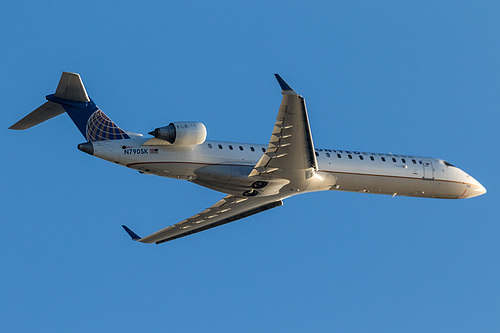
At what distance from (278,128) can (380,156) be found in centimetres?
794

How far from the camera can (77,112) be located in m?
28.3

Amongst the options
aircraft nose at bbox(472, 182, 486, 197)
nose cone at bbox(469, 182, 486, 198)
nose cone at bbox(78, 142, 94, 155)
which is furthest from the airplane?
aircraft nose at bbox(472, 182, 486, 197)

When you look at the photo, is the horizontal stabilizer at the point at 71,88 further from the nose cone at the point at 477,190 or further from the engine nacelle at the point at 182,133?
the nose cone at the point at 477,190

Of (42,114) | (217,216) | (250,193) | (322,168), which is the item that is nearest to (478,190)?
(322,168)

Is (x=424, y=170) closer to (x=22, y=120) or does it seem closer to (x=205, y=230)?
(x=205, y=230)

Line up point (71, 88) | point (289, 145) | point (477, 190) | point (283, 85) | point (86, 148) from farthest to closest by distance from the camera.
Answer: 1. point (477, 190)
2. point (71, 88)
3. point (86, 148)
4. point (289, 145)
5. point (283, 85)

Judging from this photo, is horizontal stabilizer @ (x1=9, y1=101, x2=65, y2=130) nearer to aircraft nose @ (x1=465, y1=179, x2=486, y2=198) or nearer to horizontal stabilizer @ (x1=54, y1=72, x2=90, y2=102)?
horizontal stabilizer @ (x1=54, y1=72, x2=90, y2=102)

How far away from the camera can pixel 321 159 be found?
29.8 m

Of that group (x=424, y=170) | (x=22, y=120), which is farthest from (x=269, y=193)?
(x=22, y=120)

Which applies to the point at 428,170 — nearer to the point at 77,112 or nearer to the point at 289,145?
the point at 289,145

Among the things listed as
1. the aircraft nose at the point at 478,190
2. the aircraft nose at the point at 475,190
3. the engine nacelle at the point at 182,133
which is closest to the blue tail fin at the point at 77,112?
Result: the engine nacelle at the point at 182,133

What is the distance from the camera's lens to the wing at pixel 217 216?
31.1m

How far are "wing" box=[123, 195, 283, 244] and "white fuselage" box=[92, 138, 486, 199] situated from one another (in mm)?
1844

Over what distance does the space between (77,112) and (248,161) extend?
6672 millimetres
